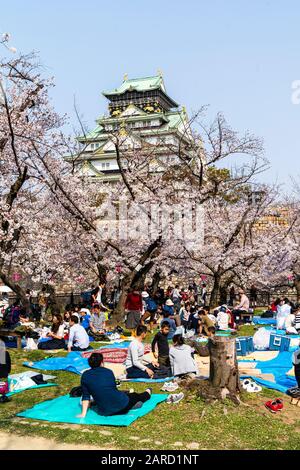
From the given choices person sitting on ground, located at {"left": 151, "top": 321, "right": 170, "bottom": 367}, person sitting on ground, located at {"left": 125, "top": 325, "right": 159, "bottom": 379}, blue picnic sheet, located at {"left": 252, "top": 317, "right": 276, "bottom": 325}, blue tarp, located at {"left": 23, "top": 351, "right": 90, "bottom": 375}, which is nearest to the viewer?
person sitting on ground, located at {"left": 125, "top": 325, "right": 159, "bottom": 379}

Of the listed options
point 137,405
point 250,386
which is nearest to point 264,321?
point 250,386

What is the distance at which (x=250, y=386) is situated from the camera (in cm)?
863

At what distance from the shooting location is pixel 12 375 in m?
9.86

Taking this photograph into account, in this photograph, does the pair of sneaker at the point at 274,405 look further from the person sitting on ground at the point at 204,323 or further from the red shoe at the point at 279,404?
the person sitting on ground at the point at 204,323

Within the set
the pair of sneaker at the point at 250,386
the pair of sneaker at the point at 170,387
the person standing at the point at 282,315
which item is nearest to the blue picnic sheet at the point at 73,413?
the pair of sneaker at the point at 170,387

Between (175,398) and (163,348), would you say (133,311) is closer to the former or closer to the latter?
(163,348)

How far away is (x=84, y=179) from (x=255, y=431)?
18984mm

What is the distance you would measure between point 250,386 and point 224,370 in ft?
3.10

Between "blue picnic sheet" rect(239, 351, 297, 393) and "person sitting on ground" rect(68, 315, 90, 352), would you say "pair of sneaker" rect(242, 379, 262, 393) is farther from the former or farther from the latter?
"person sitting on ground" rect(68, 315, 90, 352)

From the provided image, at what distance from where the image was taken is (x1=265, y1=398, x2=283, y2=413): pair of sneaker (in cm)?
771

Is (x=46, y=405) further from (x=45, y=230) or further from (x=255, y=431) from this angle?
(x=45, y=230)

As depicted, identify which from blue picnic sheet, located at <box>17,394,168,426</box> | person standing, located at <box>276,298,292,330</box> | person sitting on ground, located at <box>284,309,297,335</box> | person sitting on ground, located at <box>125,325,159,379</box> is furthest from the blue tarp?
person standing, located at <box>276,298,292,330</box>

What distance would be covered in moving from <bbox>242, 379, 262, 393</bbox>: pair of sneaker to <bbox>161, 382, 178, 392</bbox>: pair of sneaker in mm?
1249
